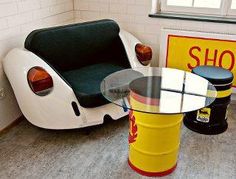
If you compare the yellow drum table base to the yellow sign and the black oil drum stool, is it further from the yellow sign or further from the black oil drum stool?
the yellow sign

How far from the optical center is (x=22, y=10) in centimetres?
271

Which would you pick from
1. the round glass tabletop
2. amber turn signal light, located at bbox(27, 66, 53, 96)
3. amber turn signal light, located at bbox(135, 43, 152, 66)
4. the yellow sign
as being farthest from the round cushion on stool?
amber turn signal light, located at bbox(27, 66, 53, 96)

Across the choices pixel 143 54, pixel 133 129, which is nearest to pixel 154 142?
pixel 133 129

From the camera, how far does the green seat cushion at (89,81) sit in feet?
8.02

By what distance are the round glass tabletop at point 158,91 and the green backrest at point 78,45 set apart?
0.56 meters

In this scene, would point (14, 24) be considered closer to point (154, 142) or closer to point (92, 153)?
point (92, 153)

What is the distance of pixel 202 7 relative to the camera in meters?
3.22

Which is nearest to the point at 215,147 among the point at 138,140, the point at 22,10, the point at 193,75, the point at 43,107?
the point at 193,75

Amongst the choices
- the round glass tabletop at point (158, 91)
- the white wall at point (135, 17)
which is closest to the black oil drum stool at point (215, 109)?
the round glass tabletop at point (158, 91)

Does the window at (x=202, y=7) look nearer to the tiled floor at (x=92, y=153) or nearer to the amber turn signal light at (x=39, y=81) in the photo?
the tiled floor at (x=92, y=153)

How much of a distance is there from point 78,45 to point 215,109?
1476 mm

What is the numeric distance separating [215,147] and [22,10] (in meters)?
2.16

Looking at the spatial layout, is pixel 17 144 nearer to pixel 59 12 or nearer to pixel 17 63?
pixel 17 63

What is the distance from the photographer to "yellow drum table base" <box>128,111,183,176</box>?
193cm
